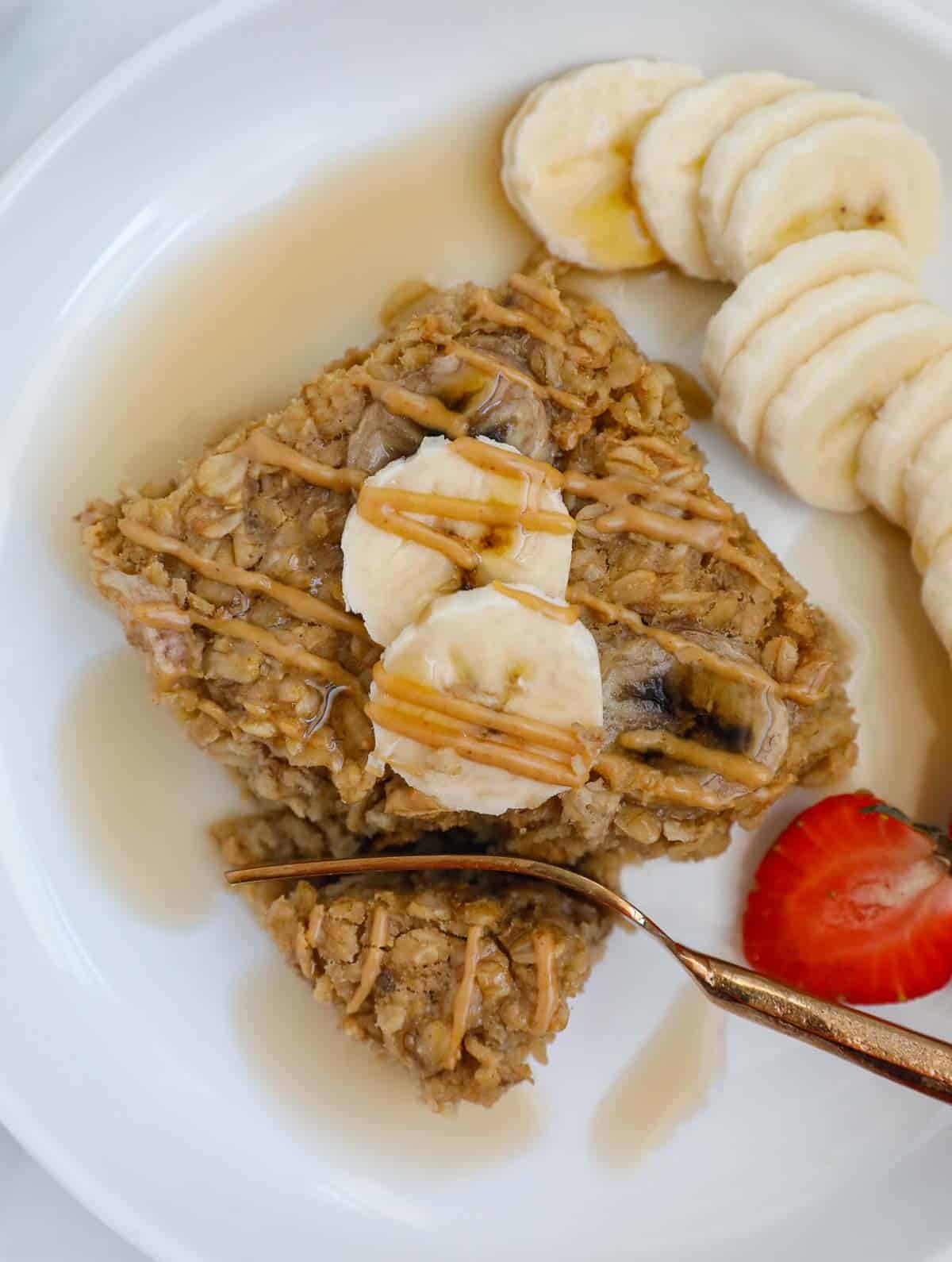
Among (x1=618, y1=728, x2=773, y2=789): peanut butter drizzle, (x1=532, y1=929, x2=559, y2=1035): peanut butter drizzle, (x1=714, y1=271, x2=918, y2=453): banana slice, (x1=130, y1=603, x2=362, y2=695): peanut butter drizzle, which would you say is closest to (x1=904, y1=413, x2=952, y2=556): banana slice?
(x1=714, y1=271, x2=918, y2=453): banana slice

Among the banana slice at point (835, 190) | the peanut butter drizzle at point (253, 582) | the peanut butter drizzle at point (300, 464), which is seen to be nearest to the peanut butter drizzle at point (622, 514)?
the peanut butter drizzle at point (300, 464)

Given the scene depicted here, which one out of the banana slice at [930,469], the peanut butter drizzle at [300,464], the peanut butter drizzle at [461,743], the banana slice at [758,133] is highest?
the banana slice at [758,133]

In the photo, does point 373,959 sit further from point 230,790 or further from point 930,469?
point 930,469

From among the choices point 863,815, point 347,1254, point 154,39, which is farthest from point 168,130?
point 347,1254

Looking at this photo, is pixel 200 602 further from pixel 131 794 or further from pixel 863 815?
pixel 863 815

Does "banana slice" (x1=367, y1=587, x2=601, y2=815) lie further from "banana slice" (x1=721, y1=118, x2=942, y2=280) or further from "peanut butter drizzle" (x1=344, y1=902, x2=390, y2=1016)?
"banana slice" (x1=721, y1=118, x2=942, y2=280)

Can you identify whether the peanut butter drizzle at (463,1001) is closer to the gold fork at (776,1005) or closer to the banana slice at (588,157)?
the gold fork at (776,1005)
